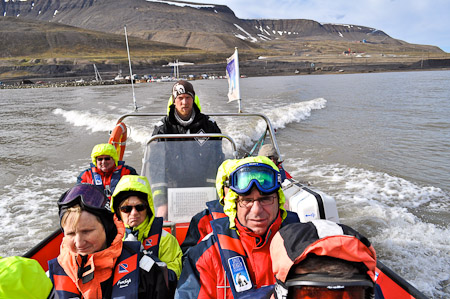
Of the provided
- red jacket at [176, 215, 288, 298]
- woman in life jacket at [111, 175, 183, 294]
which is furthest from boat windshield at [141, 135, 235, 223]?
red jacket at [176, 215, 288, 298]

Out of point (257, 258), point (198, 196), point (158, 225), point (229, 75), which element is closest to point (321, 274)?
point (257, 258)

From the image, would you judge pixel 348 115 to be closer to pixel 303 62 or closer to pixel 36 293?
pixel 36 293

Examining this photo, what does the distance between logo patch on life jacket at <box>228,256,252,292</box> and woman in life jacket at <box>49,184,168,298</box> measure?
1.56ft

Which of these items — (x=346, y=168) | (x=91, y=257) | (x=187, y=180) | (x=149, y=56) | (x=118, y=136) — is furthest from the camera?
(x=149, y=56)

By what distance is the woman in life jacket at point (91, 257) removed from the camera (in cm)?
135

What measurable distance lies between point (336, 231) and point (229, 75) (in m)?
4.27

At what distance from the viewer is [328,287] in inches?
31.4

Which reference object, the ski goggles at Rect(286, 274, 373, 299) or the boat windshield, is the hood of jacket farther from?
the boat windshield

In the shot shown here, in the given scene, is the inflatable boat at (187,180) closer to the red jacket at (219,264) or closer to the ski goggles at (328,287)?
the red jacket at (219,264)

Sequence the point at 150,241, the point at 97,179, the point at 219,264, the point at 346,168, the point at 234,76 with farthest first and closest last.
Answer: the point at 346,168 < the point at 234,76 < the point at 97,179 < the point at 150,241 < the point at 219,264

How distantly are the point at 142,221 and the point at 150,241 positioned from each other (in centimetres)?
15

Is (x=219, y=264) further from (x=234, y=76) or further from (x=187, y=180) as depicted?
(x=234, y=76)

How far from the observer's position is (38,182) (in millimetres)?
6023

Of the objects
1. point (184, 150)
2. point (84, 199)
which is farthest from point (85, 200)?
point (184, 150)
